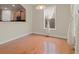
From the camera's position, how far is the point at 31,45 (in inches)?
50.3

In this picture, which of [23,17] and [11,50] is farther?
[23,17]

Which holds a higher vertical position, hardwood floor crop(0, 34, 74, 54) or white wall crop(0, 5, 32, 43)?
white wall crop(0, 5, 32, 43)

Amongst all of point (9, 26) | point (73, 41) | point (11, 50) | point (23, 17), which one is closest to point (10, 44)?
point (11, 50)

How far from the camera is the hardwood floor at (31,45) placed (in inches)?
46.9

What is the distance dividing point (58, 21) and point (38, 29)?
0.84ft

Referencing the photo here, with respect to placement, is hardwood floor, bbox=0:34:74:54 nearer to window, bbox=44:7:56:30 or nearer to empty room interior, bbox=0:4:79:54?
empty room interior, bbox=0:4:79:54

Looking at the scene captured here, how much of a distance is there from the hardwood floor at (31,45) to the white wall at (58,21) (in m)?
0.07

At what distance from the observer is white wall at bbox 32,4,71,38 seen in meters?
1.25

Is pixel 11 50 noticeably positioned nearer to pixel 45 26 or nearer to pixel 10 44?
pixel 10 44

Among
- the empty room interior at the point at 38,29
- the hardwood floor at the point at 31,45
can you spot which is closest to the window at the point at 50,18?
the empty room interior at the point at 38,29

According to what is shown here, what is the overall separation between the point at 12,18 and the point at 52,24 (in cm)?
47

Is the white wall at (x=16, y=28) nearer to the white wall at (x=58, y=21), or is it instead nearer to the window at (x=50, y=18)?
the white wall at (x=58, y=21)

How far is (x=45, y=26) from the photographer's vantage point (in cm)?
139

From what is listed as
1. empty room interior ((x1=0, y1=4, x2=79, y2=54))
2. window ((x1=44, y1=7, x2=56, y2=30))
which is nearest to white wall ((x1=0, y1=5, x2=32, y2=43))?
empty room interior ((x1=0, y1=4, x2=79, y2=54))
